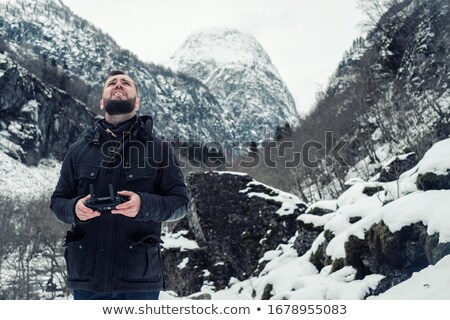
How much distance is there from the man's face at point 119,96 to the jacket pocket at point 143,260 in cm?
96

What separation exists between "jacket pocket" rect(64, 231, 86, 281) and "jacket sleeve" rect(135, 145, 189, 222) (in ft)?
1.45

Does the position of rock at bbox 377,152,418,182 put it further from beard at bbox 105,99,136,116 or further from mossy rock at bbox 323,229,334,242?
beard at bbox 105,99,136,116

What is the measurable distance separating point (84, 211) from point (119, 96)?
0.92m

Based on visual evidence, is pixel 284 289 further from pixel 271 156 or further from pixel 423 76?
pixel 271 156

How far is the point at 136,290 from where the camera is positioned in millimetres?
2604

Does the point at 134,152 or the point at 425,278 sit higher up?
the point at 134,152

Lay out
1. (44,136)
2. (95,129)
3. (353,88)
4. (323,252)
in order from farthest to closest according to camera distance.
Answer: (44,136) → (353,88) → (323,252) → (95,129)

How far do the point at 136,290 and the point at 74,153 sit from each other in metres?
1.08

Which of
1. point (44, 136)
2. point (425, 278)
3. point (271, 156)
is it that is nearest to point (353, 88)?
point (271, 156)

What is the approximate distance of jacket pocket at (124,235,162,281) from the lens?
2.60 m

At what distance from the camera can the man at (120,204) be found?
258 cm

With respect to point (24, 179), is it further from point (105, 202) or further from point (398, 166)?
point (105, 202)

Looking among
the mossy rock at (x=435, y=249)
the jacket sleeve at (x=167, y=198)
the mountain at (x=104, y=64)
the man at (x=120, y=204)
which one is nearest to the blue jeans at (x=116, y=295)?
the man at (x=120, y=204)

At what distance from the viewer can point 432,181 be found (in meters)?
6.88
